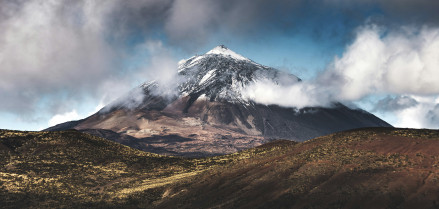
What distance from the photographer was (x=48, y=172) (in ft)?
326

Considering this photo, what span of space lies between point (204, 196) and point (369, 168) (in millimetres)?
28156

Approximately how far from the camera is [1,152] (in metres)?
109

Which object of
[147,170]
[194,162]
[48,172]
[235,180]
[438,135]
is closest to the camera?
Result: [438,135]

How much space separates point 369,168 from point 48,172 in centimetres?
7277

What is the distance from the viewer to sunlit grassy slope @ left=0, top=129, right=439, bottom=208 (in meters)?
59.3

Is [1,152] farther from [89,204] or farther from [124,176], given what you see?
[89,204]

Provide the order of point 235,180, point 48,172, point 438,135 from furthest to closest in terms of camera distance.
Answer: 1. point 48,172
2. point 235,180
3. point 438,135

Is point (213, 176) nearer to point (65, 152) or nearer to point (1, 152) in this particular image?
point (65, 152)

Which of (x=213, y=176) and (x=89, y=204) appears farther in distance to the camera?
(x=213, y=176)

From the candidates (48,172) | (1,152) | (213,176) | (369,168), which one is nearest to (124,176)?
(48,172)

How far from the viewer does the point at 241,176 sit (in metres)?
80.4

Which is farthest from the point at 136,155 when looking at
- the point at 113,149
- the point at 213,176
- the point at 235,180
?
the point at 235,180

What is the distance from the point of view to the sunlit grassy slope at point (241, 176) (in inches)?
2335

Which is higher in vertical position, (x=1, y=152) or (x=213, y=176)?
(x=1, y=152)
